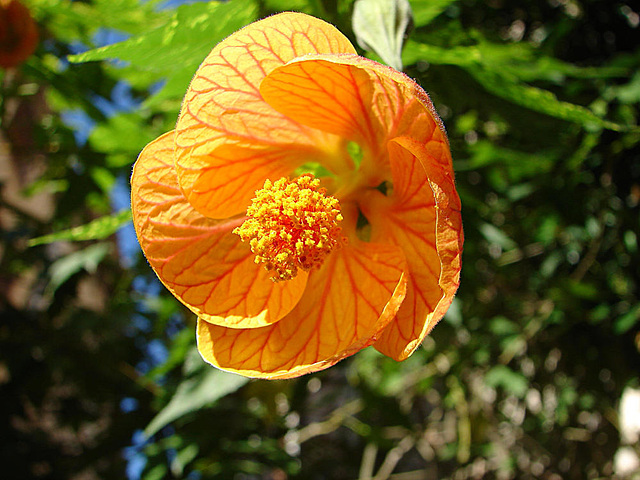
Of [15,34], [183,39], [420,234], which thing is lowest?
[420,234]

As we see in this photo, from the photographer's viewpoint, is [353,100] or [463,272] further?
[463,272]

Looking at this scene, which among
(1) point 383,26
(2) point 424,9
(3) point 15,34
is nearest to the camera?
(1) point 383,26

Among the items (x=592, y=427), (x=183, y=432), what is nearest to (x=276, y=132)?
(x=183, y=432)

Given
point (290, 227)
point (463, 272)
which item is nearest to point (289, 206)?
point (290, 227)

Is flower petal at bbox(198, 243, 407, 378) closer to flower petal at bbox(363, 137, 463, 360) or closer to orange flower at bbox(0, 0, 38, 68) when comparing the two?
flower petal at bbox(363, 137, 463, 360)

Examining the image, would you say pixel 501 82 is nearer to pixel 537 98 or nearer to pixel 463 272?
pixel 537 98
